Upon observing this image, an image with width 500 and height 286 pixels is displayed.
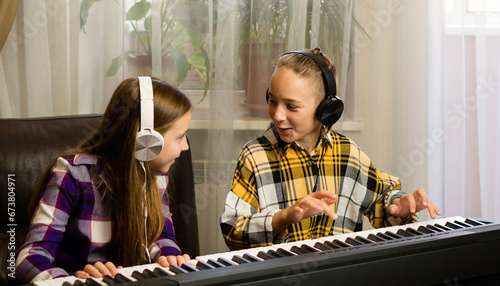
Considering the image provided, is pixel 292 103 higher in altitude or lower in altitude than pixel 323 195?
higher

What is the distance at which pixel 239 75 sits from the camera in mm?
2139

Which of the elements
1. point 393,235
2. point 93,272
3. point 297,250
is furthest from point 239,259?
point 393,235

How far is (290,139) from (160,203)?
14.0 inches

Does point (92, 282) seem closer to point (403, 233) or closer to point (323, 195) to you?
point (323, 195)

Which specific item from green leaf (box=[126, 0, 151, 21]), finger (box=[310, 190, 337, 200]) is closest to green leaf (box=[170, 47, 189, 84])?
green leaf (box=[126, 0, 151, 21])

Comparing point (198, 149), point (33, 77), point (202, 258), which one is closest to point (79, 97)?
point (33, 77)

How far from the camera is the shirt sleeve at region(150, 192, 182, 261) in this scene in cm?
134

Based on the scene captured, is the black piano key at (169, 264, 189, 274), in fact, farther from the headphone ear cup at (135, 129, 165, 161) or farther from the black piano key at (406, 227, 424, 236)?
the black piano key at (406, 227, 424, 236)

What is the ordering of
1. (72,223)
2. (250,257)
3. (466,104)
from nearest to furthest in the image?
1. (250,257)
2. (72,223)
3. (466,104)

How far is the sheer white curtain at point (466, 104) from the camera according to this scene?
2096 mm

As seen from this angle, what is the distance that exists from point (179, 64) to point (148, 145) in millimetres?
927

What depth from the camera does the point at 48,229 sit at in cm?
119

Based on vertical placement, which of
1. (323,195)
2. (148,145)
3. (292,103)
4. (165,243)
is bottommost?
(165,243)

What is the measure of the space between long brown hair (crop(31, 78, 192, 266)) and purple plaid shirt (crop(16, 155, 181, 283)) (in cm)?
2
